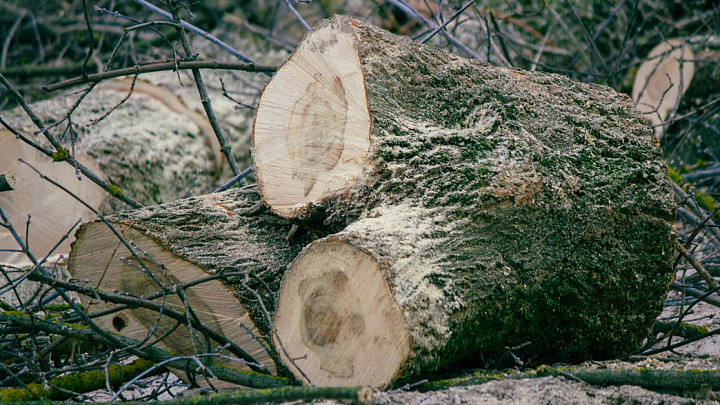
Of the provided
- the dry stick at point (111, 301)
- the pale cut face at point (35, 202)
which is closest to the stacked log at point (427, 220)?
the dry stick at point (111, 301)

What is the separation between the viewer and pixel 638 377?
6.03 feet

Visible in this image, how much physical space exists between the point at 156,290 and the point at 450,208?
44.6 inches

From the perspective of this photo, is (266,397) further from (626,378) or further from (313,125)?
(626,378)

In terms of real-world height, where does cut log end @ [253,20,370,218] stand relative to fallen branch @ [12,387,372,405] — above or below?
above

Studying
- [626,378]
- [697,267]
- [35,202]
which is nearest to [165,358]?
[626,378]

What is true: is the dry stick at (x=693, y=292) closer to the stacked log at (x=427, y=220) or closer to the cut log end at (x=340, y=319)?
the stacked log at (x=427, y=220)

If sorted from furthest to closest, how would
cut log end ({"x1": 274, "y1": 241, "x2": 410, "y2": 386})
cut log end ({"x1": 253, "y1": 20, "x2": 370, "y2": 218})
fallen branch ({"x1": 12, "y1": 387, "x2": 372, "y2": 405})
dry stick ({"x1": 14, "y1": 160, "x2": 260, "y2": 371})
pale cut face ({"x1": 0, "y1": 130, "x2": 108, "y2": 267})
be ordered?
pale cut face ({"x1": 0, "y1": 130, "x2": 108, "y2": 267}) < cut log end ({"x1": 253, "y1": 20, "x2": 370, "y2": 218}) < dry stick ({"x1": 14, "y1": 160, "x2": 260, "y2": 371}) < cut log end ({"x1": 274, "y1": 241, "x2": 410, "y2": 386}) < fallen branch ({"x1": 12, "y1": 387, "x2": 372, "y2": 405})

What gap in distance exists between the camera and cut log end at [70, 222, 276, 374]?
6.82 feet

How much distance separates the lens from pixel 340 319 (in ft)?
5.57

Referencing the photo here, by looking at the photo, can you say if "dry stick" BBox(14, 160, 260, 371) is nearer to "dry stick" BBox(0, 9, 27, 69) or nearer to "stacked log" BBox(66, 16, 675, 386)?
"stacked log" BBox(66, 16, 675, 386)

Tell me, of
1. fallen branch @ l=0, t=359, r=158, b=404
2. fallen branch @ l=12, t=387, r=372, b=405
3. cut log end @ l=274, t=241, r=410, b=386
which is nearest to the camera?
fallen branch @ l=12, t=387, r=372, b=405

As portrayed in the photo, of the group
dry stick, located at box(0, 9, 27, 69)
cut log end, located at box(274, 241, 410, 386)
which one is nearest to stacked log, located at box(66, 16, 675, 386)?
cut log end, located at box(274, 241, 410, 386)

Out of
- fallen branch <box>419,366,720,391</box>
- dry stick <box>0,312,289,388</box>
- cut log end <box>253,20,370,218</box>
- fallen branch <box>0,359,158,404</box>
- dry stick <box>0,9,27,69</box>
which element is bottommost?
fallen branch <box>0,359,158,404</box>

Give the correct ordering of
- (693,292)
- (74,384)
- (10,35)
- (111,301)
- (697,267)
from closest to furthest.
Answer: (111,301), (74,384), (697,267), (693,292), (10,35)
